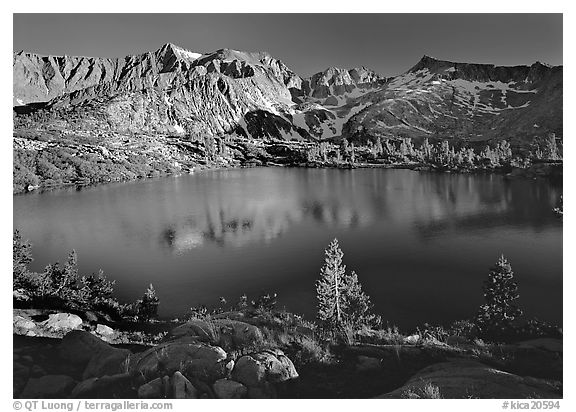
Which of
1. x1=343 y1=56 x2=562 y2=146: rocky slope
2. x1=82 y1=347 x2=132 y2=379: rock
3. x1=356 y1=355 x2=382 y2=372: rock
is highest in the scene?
x1=343 y1=56 x2=562 y2=146: rocky slope

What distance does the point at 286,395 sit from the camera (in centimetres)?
978

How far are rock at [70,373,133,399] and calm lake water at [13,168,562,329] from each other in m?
7.62

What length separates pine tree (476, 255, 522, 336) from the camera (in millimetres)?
14668

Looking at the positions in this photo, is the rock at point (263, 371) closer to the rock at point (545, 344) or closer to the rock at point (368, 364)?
the rock at point (368, 364)

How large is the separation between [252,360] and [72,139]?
311 ft

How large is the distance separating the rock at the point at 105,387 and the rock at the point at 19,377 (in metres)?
1.95

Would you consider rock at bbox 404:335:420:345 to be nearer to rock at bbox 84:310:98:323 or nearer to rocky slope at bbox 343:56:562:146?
rock at bbox 84:310:98:323

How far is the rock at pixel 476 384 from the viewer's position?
9664 mm

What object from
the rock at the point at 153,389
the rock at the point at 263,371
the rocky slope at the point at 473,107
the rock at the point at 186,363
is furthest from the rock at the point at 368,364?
the rocky slope at the point at 473,107

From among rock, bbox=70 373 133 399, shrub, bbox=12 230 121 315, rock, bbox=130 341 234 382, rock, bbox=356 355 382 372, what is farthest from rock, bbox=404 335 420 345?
shrub, bbox=12 230 121 315

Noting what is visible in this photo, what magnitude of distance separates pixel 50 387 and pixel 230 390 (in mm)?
4916

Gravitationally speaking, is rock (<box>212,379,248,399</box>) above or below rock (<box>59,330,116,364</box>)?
below
